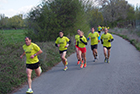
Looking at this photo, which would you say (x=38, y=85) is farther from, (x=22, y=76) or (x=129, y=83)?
(x=129, y=83)

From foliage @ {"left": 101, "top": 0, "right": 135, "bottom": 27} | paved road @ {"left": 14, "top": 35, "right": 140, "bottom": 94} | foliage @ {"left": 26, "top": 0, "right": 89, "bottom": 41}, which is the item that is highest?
foliage @ {"left": 101, "top": 0, "right": 135, "bottom": 27}

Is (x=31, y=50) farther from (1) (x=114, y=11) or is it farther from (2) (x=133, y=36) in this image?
(1) (x=114, y=11)

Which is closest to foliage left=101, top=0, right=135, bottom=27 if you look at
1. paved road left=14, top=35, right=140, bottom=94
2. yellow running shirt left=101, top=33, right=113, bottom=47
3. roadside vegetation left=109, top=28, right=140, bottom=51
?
roadside vegetation left=109, top=28, right=140, bottom=51

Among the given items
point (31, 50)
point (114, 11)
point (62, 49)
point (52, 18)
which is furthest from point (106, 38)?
point (114, 11)

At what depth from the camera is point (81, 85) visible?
6.34m

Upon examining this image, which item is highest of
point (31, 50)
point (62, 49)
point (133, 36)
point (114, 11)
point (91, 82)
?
point (114, 11)

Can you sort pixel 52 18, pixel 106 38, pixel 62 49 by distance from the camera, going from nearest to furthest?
pixel 62 49 < pixel 106 38 < pixel 52 18

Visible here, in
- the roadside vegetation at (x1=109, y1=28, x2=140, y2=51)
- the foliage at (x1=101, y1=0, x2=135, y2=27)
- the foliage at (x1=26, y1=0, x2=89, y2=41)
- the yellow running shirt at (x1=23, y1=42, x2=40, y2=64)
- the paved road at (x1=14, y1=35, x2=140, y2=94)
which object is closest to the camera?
the paved road at (x1=14, y1=35, x2=140, y2=94)

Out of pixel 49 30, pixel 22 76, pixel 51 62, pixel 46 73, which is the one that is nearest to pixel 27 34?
pixel 49 30

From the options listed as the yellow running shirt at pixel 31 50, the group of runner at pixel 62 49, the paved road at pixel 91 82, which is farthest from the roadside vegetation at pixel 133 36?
the yellow running shirt at pixel 31 50

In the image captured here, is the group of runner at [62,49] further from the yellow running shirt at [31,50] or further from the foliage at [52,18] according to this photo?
the foliage at [52,18]

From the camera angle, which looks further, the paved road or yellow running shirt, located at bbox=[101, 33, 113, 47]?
yellow running shirt, located at bbox=[101, 33, 113, 47]

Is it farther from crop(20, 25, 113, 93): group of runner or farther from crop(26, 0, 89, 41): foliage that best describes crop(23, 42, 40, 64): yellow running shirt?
crop(26, 0, 89, 41): foliage

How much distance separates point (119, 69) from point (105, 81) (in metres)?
2.11
